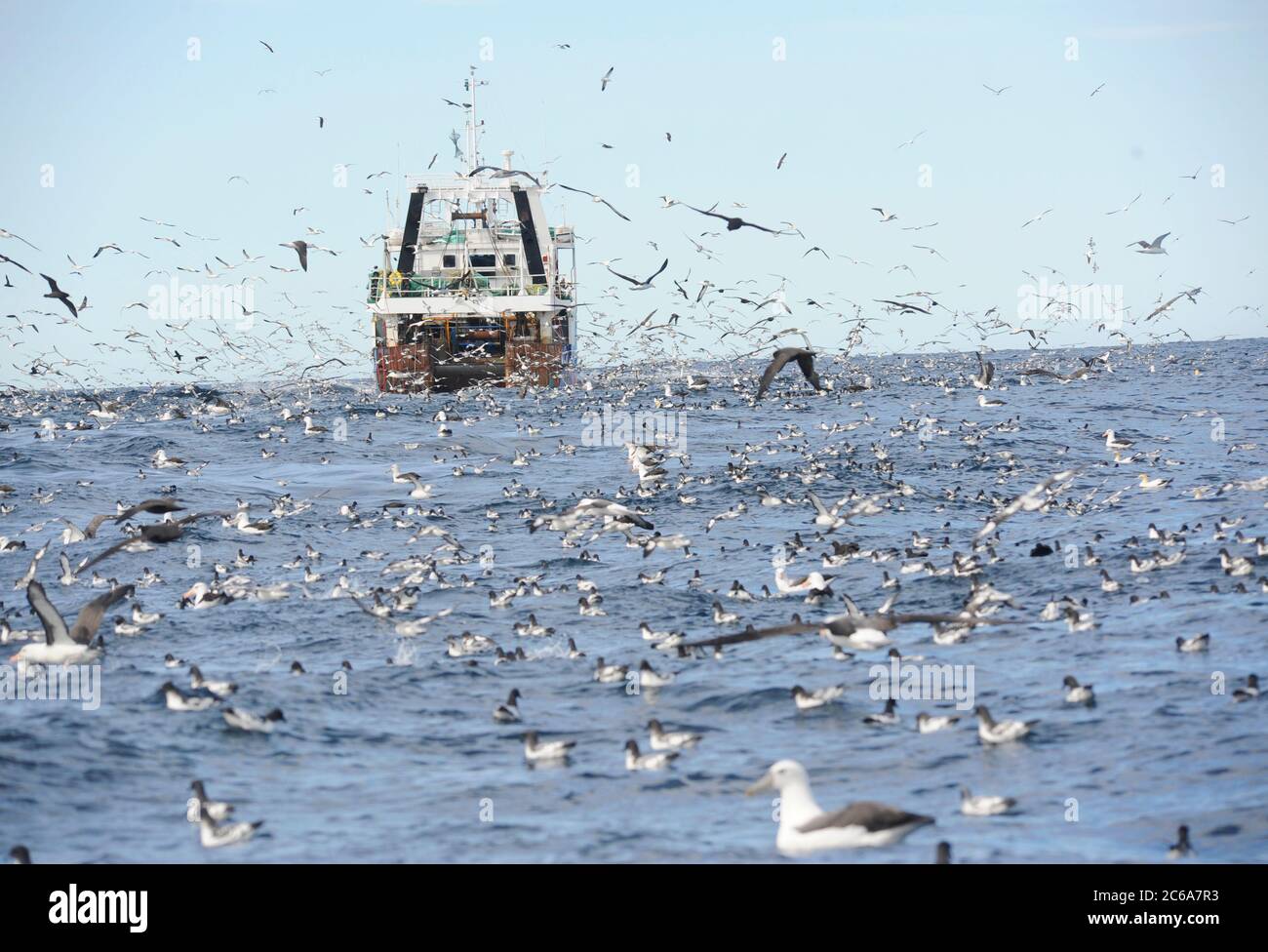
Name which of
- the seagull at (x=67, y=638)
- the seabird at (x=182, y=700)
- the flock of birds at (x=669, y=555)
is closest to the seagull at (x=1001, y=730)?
the flock of birds at (x=669, y=555)

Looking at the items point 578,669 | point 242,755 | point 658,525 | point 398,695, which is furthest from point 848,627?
point 658,525

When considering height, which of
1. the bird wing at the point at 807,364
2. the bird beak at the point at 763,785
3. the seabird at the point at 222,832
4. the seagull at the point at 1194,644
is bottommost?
the seabird at the point at 222,832

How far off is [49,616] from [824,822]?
1035 centimetres

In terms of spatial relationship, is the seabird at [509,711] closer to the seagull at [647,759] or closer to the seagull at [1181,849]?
the seagull at [647,759]

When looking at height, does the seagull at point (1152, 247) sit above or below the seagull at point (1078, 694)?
above

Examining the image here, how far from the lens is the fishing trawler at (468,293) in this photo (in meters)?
67.2

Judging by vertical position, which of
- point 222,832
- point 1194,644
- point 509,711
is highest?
point 1194,644

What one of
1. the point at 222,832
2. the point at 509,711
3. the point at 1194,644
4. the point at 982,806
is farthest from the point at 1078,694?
the point at 222,832

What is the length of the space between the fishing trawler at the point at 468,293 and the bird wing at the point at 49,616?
49603mm

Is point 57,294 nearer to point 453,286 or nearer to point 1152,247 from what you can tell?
point 1152,247

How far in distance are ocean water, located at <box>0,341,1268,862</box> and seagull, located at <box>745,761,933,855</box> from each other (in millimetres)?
251

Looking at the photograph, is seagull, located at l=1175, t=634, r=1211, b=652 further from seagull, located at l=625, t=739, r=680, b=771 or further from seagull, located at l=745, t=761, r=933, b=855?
seagull, located at l=745, t=761, r=933, b=855

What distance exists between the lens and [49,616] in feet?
54.0
